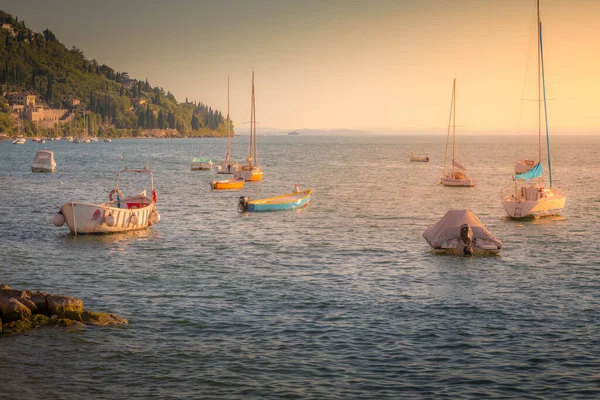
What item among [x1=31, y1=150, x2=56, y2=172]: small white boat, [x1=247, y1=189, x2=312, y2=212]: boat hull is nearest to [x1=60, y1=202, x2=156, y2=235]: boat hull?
[x1=247, y1=189, x2=312, y2=212]: boat hull

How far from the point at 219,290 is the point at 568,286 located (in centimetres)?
1617

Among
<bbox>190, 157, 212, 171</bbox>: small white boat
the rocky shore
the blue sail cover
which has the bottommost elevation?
<bbox>190, 157, 212, 171</bbox>: small white boat

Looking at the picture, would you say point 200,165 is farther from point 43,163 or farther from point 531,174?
point 531,174

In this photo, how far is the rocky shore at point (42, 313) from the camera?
25031 millimetres

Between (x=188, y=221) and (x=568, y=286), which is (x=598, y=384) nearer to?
(x=568, y=286)

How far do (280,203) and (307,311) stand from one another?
35022 mm

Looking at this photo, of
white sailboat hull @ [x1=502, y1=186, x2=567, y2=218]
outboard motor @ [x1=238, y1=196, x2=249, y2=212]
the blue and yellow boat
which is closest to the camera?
white sailboat hull @ [x1=502, y1=186, x2=567, y2=218]

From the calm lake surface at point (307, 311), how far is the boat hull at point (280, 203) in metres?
4.19

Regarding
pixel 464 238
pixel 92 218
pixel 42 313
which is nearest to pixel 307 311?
pixel 42 313

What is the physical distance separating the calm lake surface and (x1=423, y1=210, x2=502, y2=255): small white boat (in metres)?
0.88

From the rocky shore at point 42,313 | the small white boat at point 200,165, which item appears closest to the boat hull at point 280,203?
the rocky shore at point 42,313

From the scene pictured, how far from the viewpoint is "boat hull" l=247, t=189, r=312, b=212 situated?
62.4 m

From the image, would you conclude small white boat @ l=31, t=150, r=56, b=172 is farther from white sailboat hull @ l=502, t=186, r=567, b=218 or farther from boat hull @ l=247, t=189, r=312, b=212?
white sailboat hull @ l=502, t=186, r=567, b=218

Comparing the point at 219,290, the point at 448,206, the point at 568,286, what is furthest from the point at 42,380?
the point at 448,206
